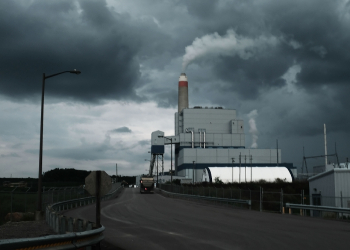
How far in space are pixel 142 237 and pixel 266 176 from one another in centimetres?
9012

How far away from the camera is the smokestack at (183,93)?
11669cm

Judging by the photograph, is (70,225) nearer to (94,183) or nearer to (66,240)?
(94,183)

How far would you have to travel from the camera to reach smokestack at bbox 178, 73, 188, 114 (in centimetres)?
11669

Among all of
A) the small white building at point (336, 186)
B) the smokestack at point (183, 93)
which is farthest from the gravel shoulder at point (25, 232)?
the smokestack at point (183, 93)

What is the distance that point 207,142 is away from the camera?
396 feet

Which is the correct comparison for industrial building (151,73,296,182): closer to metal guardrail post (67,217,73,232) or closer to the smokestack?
the smokestack

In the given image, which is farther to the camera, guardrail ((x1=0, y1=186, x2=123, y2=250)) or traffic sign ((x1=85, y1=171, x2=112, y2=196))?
traffic sign ((x1=85, y1=171, x2=112, y2=196))

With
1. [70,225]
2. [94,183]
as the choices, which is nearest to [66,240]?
[70,225]

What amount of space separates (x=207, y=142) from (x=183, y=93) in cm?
1567

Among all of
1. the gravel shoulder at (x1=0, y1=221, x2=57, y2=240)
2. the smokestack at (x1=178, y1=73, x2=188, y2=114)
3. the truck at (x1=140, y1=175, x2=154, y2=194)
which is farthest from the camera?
the smokestack at (x1=178, y1=73, x2=188, y2=114)

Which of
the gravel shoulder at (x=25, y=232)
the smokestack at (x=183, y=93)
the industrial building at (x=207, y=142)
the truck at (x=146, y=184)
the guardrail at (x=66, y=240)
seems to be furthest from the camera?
the smokestack at (x=183, y=93)

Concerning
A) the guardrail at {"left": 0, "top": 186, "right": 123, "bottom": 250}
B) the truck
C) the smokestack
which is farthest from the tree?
the guardrail at {"left": 0, "top": 186, "right": 123, "bottom": 250}

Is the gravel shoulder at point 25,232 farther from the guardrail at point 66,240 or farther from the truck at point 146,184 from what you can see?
the truck at point 146,184

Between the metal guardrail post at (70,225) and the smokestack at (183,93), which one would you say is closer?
the metal guardrail post at (70,225)
